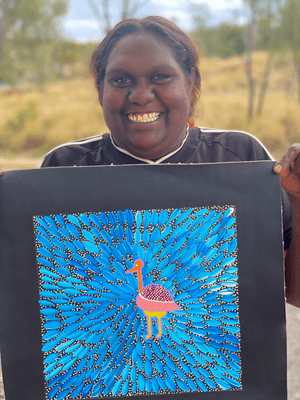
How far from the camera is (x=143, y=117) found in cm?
125

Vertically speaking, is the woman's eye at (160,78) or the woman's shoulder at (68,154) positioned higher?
the woman's eye at (160,78)

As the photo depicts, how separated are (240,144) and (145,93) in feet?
1.40

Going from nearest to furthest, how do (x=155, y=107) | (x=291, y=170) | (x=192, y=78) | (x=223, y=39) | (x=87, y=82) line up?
(x=291, y=170), (x=155, y=107), (x=192, y=78), (x=87, y=82), (x=223, y=39)

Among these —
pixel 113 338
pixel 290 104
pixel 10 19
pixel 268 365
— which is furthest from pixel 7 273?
pixel 10 19

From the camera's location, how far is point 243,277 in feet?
3.46

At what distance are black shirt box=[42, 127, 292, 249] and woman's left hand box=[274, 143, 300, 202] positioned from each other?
0.27 meters

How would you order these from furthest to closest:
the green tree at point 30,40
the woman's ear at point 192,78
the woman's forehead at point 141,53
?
the green tree at point 30,40 → the woman's ear at point 192,78 → the woman's forehead at point 141,53

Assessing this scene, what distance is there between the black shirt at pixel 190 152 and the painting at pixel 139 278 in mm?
379

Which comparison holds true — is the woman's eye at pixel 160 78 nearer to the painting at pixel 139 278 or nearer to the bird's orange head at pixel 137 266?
the painting at pixel 139 278

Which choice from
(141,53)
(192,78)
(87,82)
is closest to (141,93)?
(141,53)

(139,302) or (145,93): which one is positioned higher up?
(145,93)

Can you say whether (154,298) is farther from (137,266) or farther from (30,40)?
(30,40)

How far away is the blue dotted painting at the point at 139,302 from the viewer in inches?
40.9

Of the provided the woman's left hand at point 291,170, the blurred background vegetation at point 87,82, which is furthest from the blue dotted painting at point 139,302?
the blurred background vegetation at point 87,82
